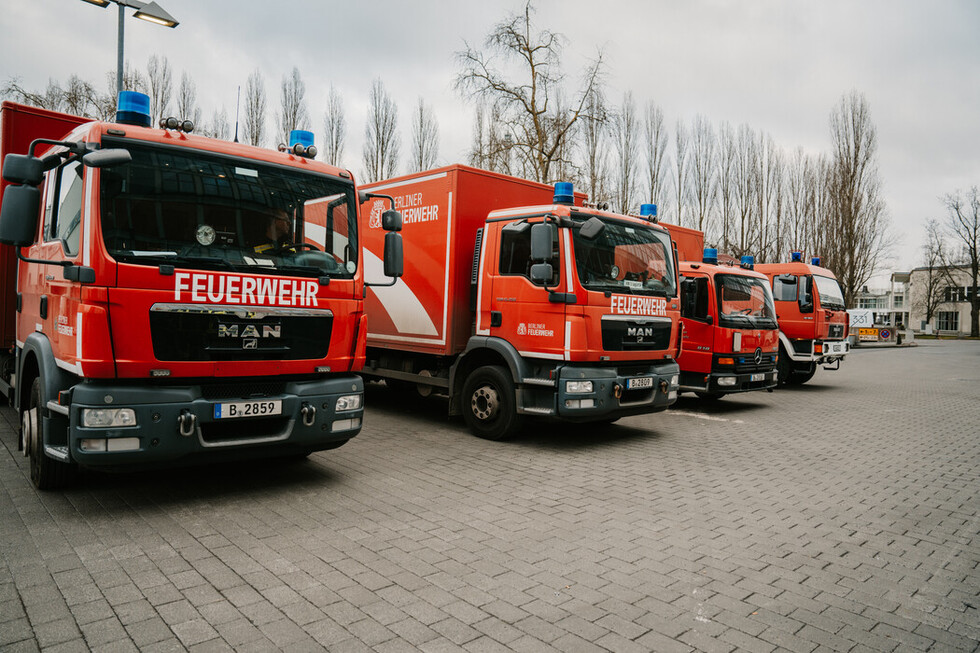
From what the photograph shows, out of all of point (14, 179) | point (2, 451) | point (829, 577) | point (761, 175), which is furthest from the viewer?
point (761, 175)

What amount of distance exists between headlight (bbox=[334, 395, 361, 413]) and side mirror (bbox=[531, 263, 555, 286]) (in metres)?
2.49

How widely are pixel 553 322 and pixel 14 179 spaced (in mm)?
4849

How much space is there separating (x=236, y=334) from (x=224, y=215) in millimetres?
911

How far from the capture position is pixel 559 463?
21.8 ft

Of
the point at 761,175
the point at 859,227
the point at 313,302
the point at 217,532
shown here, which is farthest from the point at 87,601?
the point at 859,227

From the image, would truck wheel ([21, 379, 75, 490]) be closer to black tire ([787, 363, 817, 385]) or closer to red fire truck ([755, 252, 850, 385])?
red fire truck ([755, 252, 850, 385])

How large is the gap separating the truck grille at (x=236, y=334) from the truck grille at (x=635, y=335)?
3270mm

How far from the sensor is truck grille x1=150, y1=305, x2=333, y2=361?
4.43 meters

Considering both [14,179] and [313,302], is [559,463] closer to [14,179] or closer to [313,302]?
[313,302]

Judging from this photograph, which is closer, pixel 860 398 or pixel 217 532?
pixel 217 532

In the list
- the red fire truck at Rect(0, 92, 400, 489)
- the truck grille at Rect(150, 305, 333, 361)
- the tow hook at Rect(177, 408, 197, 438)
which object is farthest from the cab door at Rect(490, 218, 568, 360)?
the tow hook at Rect(177, 408, 197, 438)

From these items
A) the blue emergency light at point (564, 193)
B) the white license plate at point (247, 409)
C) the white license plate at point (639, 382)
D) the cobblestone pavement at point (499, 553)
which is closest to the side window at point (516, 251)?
the blue emergency light at point (564, 193)

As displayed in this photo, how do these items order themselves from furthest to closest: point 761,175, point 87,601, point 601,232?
point 761,175
point 601,232
point 87,601

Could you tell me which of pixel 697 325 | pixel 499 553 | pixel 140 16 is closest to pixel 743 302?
pixel 697 325
